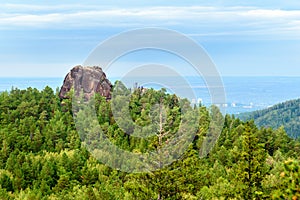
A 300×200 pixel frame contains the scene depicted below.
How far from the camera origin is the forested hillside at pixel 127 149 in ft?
89.7

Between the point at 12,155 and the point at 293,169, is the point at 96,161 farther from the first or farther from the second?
the point at 293,169

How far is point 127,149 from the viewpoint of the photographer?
58.9m

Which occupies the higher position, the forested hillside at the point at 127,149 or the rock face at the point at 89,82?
the rock face at the point at 89,82

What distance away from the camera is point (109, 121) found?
237ft

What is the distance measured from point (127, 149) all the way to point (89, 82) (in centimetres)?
2526

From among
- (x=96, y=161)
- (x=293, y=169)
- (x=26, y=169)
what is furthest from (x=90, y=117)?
(x=293, y=169)

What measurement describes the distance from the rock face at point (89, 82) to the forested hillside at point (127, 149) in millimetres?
2766

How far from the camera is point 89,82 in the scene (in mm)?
81438

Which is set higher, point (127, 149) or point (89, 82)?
point (89, 82)

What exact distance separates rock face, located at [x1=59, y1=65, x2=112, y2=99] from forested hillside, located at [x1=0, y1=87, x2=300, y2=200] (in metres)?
2.77

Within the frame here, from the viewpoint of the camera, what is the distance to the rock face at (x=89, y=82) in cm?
8088

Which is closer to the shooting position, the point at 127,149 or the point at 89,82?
the point at 127,149

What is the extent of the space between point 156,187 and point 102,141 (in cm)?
3549

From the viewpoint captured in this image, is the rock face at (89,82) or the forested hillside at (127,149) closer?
the forested hillside at (127,149)
